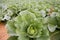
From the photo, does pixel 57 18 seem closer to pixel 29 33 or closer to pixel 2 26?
pixel 29 33

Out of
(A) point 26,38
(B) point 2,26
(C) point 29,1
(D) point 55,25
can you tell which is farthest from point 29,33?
(C) point 29,1

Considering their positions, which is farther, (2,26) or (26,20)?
(2,26)

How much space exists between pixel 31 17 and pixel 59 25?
0.14m

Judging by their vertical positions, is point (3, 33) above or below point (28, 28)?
below

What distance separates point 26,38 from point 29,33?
24mm

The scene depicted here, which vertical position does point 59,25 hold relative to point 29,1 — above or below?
above

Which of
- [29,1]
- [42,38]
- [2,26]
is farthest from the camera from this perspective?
[29,1]

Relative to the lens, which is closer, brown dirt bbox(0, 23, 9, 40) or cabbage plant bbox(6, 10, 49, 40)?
cabbage plant bbox(6, 10, 49, 40)

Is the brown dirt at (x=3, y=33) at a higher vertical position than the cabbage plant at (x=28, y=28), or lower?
lower

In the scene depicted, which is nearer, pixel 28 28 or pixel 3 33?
pixel 28 28

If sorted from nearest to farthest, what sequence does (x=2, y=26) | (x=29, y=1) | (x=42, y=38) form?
(x=42, y=38) < (x=2, y=26) < (x=29, y=1)

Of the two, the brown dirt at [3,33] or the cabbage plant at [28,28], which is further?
the brown dirt at [3,33]

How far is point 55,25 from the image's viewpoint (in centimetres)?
64

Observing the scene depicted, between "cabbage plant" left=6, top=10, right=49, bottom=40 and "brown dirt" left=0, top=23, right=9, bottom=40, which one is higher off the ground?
"cabbage plant" left=6, top=10, right=49, bottom=40
